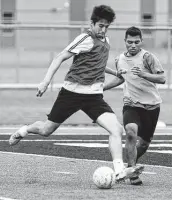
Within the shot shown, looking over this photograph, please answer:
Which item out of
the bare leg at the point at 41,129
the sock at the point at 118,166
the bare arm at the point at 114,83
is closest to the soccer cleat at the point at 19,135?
the bare leg at the point at 41,129

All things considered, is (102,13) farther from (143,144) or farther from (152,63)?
(143,144)

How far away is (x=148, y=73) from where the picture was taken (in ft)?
31.4

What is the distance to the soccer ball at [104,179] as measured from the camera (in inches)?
354

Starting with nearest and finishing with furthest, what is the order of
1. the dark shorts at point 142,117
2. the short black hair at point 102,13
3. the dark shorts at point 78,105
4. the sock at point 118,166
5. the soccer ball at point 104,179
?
the soccer ball at point 104,179, the sock at point 118,166, the short black hair at point 102,13, the dark shorts at point 78,105, the dark shorts at point 142,117

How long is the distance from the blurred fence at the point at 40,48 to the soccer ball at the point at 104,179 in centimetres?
872

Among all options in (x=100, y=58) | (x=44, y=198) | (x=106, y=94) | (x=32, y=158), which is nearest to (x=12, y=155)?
(x=32, y=158)

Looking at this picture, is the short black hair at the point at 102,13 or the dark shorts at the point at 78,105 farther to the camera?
the dark shorts at the point at 78,105

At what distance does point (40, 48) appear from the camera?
65.3 ft

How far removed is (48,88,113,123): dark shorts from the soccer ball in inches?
28.3

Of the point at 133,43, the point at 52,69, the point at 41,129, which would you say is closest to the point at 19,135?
the point at 41,129

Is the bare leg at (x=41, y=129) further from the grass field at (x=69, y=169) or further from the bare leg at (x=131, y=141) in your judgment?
the bare leg at (x=131, y=141)

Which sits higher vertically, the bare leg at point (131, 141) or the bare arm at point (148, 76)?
the bare arm at point (148, 76)

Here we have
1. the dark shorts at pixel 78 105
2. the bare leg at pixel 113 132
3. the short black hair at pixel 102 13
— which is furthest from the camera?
the dark shorts at pixel 78 105

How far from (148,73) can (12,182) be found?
1822 millimetres
